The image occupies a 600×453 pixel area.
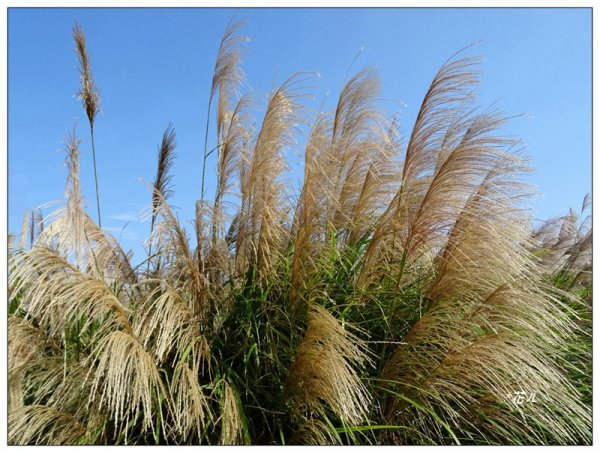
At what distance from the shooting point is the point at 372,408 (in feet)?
9.53

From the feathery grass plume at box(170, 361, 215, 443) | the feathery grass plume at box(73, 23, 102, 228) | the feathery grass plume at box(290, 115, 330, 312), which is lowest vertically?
the feathery grass plume at box(170, 361, 215, 443)

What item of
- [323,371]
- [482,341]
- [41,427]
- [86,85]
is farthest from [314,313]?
[86,85]

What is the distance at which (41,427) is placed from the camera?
280cm

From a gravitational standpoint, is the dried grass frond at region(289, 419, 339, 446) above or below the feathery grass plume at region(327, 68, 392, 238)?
below

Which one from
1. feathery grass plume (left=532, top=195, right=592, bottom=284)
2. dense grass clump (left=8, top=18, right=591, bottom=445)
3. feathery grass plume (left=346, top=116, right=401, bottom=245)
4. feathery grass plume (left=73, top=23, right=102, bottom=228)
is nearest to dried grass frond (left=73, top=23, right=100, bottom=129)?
feathery grass plume (left=73, top=23, right=102, bottom=228)

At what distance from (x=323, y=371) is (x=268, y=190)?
3.43ft

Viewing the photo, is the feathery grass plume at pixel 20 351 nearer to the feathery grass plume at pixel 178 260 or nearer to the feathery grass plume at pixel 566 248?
the feathery grass plume at pixel 178 260

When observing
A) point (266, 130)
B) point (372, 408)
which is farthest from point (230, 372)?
point (266, 130)

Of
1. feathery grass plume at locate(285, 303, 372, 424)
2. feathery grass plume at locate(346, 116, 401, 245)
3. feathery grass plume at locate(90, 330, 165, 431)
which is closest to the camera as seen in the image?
feathery grass plume at locate(90, 330, 165, 431)

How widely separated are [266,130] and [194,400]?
1.38m

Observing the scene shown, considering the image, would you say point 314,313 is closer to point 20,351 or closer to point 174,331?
point 174,331

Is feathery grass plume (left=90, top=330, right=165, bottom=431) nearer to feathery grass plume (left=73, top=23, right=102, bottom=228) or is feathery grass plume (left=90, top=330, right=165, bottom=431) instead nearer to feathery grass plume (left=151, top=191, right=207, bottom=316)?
feathery grass plume (left=151, top=191, right=207, bottom=316)

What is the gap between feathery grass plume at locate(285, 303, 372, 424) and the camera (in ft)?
8.37

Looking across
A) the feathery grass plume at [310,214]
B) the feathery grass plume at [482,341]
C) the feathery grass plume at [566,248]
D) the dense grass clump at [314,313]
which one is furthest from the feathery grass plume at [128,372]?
the feathery grass plume at [566,248]
